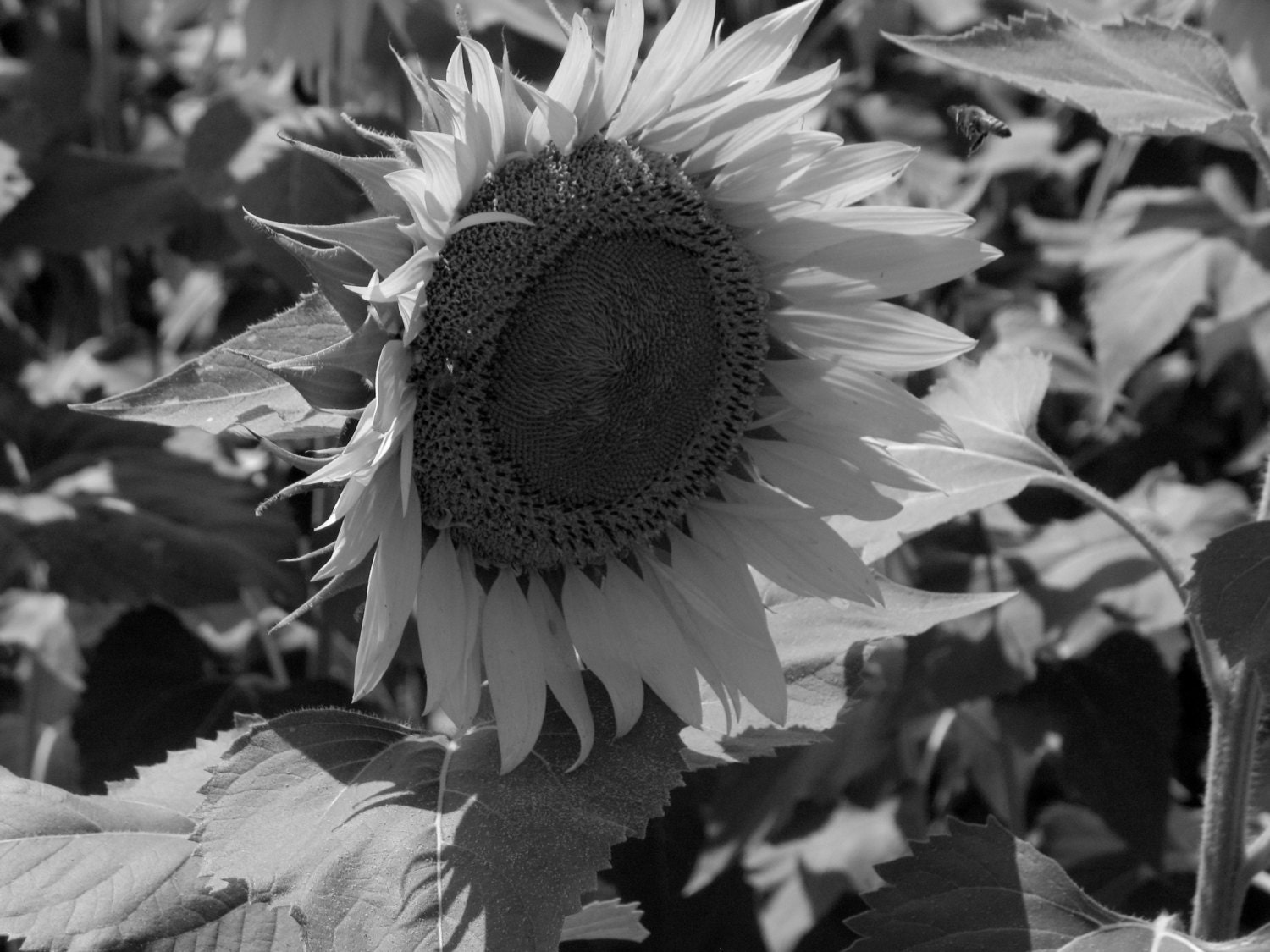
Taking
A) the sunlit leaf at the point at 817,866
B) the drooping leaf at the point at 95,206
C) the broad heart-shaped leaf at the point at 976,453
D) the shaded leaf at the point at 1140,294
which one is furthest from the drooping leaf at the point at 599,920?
the drooping leaf at the point at 95,206

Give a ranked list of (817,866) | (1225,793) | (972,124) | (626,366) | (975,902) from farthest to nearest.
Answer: (817,866) → (972,124) → (1225,793) → (975,902) → (626,366)

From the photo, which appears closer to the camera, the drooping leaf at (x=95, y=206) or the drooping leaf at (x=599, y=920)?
the drooping leaf at (x=599, y=920)

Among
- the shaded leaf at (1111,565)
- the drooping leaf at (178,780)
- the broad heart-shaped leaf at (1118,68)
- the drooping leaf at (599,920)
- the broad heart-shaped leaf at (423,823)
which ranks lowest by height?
the shaded leaf at (1111,565)

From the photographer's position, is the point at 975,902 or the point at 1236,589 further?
the point at 975,902

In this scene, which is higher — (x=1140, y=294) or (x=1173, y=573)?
(x=1173, y=573)

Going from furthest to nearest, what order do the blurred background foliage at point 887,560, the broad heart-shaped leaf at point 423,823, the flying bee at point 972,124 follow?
1. the blurred background foliage at point 887,560
2. the flying bee at point 972,124
3. the broad heart-shaped leaf at point 423,823

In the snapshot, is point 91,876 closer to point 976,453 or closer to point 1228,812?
point 976,453

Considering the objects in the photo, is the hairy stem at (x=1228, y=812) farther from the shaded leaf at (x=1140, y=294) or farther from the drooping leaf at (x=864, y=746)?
the shaded leaf at (x=1140, y=294)

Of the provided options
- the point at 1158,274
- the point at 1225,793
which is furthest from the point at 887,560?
the point at 1158,274
